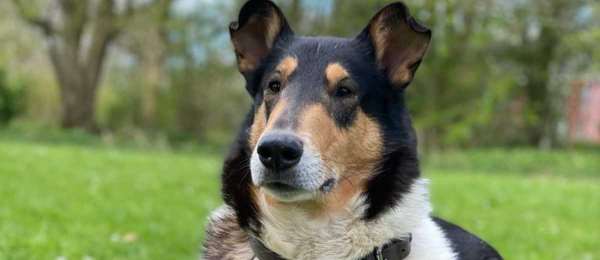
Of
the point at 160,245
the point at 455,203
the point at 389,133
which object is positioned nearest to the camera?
the point at 389,133

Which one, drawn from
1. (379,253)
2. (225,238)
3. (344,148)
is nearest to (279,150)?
(344,148)

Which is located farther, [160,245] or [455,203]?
[455,203]

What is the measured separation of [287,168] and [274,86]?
23.7 inches

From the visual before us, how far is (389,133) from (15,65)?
26.8 meters

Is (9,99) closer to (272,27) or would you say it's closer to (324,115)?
(272,27)

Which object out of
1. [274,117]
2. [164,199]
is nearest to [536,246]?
[164,199]

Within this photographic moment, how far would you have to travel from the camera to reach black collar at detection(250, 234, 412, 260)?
3355 mm

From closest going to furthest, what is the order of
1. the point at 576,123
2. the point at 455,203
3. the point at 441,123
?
the point at 455,203
the point at 441,123
the point at 576,123

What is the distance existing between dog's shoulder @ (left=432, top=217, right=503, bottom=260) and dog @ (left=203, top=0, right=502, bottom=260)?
10.6 inches

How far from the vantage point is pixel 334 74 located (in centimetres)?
351

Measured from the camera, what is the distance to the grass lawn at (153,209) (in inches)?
265

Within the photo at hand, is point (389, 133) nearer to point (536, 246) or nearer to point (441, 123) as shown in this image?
point (536, 246)

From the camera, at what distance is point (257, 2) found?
3814mm

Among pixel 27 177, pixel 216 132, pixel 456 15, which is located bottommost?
pixel 216 132
